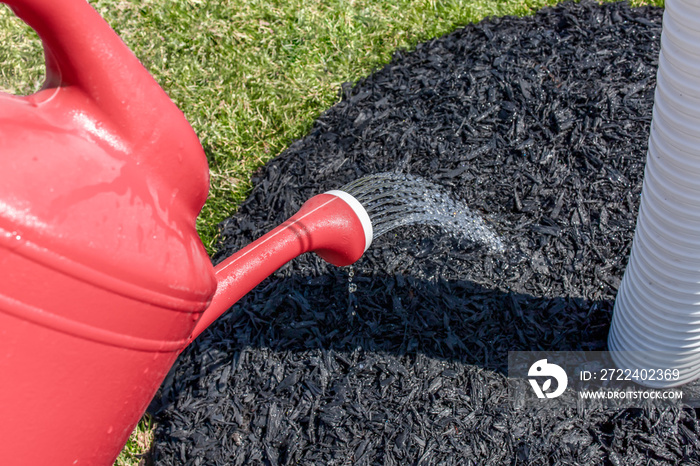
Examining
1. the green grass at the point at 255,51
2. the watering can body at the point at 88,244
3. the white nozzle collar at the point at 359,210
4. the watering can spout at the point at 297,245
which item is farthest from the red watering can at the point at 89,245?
the green grass at the point at 255,51

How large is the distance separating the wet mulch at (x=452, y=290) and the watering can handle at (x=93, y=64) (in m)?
1.51

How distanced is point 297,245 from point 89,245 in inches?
29.7

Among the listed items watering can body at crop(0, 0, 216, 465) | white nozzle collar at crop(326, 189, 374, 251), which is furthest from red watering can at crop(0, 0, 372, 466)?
white nozzle collar at crop(326, 189, 374, 251)

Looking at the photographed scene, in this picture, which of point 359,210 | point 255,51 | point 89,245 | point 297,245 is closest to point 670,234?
point 359,210

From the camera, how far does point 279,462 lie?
231 centimetres

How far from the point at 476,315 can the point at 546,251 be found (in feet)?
1.45

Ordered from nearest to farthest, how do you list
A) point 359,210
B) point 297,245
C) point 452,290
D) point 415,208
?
point 297,245, point 359,210, point 452,290, point 415,208

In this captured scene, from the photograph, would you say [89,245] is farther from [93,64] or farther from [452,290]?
[452,290]

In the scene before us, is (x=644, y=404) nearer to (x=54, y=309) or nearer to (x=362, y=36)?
(x=54, y=309)

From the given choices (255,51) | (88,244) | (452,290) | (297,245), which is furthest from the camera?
(255,51)

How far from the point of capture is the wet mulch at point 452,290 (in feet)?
7.55

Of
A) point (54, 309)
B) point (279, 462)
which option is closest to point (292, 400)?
point (279, 462)

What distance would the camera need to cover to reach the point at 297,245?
1.76 meters

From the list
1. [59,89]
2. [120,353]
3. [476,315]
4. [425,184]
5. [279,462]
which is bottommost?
[279,462]
